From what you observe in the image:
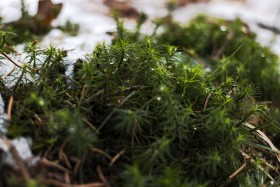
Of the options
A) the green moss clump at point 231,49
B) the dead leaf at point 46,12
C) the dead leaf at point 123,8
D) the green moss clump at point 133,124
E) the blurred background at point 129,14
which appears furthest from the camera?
the dead leaf at point 123,8

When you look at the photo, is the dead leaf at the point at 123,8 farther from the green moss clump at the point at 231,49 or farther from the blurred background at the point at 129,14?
the green moss clump at the point at 231,49

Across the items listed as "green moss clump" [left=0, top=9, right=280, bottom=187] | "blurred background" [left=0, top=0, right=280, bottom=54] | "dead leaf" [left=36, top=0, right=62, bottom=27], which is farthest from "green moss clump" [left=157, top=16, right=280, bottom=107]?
"dead leaf" [left=36, top=0, right=62, bottom=27]

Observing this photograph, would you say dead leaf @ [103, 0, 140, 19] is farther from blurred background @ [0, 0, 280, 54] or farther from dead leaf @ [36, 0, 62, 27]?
dead leaf @ [36, 0, 62, 27]

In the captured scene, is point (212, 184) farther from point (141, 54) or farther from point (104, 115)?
point (141, 54)

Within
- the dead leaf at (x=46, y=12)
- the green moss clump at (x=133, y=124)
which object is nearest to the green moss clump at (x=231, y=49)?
the green moss clump at (x=133, y=124)

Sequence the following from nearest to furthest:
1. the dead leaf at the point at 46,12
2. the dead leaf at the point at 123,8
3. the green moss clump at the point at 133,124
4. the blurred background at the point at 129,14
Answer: the green moss clump at the point at 133,124
the blurred background at the point at 129,14
the dead leaf at the point at 46,12
the dead leaf at the point at 123,8
